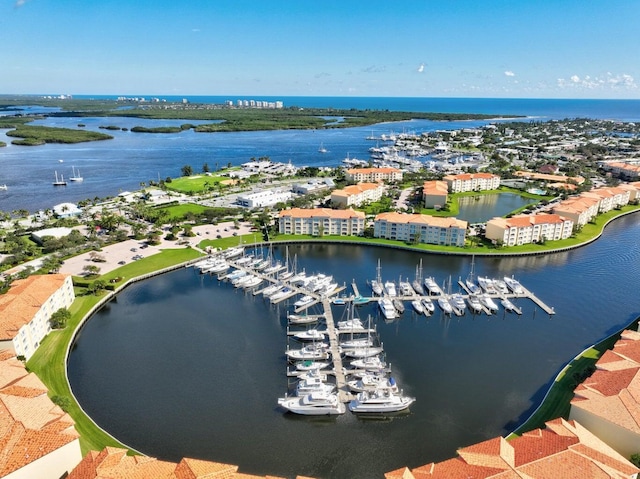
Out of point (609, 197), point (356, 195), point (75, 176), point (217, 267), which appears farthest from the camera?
point (75, 176)

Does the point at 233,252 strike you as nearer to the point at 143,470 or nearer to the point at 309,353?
the point at 309,353

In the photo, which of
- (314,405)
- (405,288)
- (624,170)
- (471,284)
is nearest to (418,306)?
(405,288)

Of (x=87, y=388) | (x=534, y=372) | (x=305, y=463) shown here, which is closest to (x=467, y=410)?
(x=534, y=372)

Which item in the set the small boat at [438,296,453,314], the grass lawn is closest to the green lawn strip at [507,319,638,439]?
the small boat at [438,296,453,314]

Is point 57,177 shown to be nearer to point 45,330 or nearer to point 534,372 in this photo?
point 45,330

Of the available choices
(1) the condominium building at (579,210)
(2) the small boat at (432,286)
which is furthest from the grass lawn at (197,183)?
(1) the condominium building at (579,210)

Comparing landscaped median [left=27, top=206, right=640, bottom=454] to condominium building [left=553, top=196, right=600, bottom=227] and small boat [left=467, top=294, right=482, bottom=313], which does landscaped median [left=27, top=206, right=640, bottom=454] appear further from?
small boat [left=467, top=294, right=482, bottom=313]
